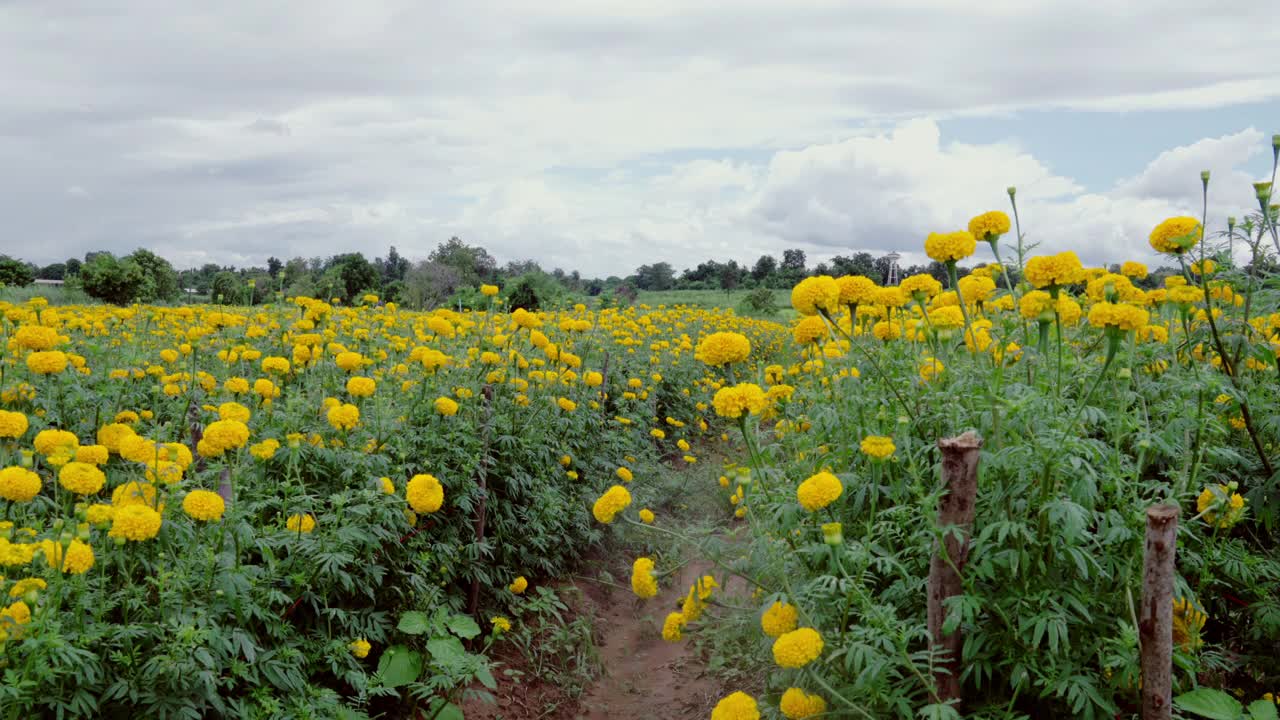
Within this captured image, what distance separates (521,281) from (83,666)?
2372 cm

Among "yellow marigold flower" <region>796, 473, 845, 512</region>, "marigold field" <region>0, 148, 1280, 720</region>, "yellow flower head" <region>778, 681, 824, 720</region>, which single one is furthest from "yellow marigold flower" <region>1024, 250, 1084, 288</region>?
"yellow flower head" <region>778, 681, 824, 720</region>

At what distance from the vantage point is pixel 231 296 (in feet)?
28.1

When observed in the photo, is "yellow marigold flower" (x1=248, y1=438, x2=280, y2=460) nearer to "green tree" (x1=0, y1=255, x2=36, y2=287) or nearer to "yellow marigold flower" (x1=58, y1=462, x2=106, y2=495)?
"yellow marigold flower" (x1=58, y1=462, x2=106, y2=495)

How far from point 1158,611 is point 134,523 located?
3017mm

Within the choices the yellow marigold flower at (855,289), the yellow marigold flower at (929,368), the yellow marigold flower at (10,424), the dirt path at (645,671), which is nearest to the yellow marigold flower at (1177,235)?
the yellow marigold flower at (929,368)

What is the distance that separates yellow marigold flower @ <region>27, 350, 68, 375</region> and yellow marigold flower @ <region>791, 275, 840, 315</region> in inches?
129

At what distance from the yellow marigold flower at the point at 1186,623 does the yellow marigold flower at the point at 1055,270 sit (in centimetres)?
117

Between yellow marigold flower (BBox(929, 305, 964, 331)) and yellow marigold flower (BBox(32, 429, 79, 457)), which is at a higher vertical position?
yellow marigold flower (BBox(929, 305, 964, 331))

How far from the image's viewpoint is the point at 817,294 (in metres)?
2.88

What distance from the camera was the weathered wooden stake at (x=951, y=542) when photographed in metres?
2.32

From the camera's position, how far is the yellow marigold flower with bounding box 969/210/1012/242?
2953 millimetres

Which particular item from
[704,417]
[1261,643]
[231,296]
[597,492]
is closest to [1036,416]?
[1261,643]

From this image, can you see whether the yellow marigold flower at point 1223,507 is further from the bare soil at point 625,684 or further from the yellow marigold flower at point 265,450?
the yellow marigold flower at point 265,450

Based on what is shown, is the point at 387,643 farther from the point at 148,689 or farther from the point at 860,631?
the point at 860,631
